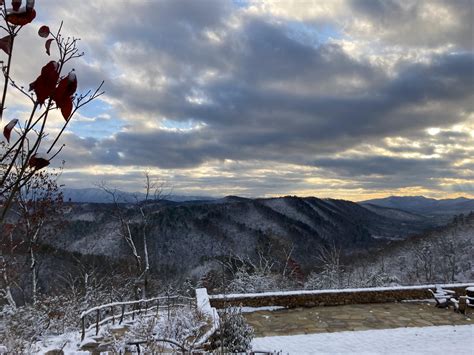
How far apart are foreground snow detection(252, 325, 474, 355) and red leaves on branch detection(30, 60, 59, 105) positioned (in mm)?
6981

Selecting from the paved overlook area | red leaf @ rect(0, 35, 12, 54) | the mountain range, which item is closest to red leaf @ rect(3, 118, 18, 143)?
red leaf @ rect(0, 35, 12, 54)

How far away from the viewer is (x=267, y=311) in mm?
10422

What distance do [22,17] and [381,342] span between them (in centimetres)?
863

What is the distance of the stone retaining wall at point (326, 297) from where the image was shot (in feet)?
34.9

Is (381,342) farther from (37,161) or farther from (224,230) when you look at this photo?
(224,230)

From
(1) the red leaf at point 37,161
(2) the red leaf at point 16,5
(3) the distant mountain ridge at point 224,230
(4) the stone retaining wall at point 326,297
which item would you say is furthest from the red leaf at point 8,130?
(3) the distant mountain ridge at point 224,230

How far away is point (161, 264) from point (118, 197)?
58324mm

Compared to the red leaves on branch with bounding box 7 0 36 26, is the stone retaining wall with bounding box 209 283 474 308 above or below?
below

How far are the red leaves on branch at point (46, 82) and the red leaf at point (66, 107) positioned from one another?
7 cm

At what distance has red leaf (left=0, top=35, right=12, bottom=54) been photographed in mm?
→ 1525

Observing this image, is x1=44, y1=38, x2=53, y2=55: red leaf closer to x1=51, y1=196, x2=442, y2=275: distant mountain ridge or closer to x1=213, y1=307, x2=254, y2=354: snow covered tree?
x1=213, y1=307, x2=254, y2=354: snow covered tree

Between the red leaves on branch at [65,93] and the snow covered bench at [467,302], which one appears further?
the snow covered bench at [467,302]

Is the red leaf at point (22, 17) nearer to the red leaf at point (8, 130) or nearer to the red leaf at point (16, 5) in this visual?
the red leaf at point (16, 5)

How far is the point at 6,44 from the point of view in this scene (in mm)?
1533
